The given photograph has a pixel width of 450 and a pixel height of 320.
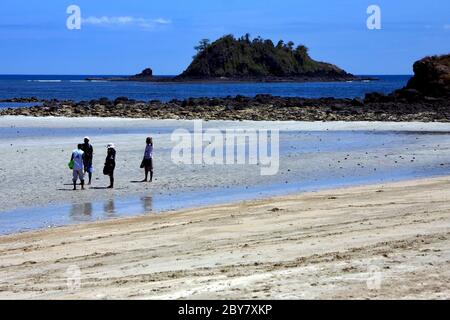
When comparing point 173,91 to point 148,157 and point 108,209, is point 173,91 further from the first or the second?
point 108,209

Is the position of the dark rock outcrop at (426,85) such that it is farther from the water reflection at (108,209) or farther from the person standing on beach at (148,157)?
the water reflection at (108,209)

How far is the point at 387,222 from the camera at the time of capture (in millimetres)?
13516

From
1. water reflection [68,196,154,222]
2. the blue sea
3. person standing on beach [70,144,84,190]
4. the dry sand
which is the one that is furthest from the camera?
the blue sea

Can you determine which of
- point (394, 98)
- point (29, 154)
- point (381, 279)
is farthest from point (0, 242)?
point (394, 98)

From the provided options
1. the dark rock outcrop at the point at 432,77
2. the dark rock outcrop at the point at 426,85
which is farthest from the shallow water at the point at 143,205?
the dark rock outcrop at the point at 432,77

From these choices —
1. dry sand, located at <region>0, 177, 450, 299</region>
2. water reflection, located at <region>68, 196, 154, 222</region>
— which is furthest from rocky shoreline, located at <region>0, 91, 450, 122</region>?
dry sand, located at <region>0, 177, 450, 299</region>

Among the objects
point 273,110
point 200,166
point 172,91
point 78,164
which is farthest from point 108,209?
point 172,91

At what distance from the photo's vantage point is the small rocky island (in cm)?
5150

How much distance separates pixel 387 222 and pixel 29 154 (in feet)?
57.0

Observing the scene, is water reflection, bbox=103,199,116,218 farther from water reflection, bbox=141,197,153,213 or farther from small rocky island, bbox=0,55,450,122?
small rocky island, bbox=0,55,450,122

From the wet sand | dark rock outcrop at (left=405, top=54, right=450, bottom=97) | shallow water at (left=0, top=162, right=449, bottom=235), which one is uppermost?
dark rock outcrop at (left=405, top=54, right=450, bottom=97)

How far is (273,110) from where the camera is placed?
184 ft

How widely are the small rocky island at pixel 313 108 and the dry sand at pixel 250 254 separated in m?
35.1
